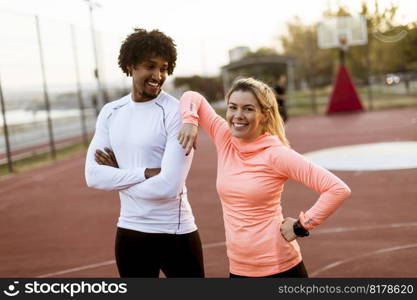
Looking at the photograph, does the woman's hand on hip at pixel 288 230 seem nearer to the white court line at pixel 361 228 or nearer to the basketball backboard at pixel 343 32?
the white court line at pixel 361 228

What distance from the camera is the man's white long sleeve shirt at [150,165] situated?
100 inches

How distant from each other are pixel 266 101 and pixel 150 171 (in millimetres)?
629

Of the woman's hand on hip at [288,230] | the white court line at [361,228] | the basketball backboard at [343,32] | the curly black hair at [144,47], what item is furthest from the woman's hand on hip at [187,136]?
the basketball backboard at [343,32]

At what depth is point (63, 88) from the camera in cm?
1508

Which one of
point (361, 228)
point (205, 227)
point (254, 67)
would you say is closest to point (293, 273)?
point (361, 228)

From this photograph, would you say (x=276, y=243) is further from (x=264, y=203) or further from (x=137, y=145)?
(x=137, y=145)

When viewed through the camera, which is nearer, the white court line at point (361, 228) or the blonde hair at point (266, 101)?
the blonde hair at point (266, 101)

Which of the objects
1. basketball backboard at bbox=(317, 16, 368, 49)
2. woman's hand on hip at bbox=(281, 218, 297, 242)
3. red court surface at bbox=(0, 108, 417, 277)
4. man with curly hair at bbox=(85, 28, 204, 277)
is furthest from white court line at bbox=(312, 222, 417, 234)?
basketball backboard at bbox=(317, 16, 368, 49)

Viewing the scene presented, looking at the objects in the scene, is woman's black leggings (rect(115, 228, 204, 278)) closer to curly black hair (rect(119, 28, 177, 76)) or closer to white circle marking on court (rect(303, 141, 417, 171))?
curly black hair (rect(119, 28, 177, 76))

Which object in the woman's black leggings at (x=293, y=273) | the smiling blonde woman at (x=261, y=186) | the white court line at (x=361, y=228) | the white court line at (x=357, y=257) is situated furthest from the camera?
the white court line at (x=361, y=228)

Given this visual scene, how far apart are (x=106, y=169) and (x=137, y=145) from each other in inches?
9.0

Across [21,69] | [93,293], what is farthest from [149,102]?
[21,69]

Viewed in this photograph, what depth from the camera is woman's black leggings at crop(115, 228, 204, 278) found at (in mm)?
2602

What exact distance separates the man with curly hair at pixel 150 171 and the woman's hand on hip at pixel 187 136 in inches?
1.6
